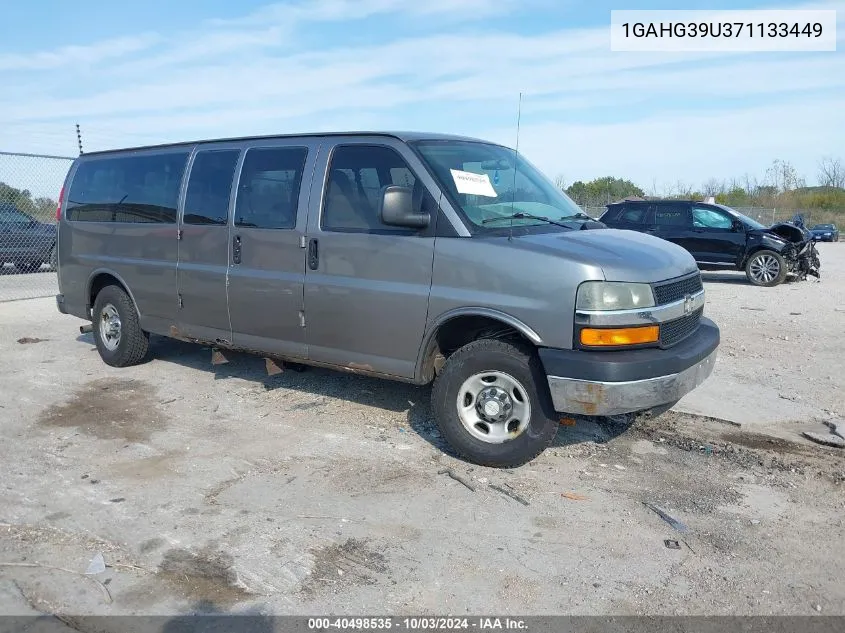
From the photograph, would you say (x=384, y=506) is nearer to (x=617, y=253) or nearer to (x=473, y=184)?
(x=617, y=253)

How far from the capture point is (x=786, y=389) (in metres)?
6.26

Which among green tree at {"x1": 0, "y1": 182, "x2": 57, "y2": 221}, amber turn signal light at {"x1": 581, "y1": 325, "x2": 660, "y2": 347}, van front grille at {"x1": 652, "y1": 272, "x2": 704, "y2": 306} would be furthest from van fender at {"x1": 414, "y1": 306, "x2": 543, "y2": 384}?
green tree at {"x1": 0, "y1": 182, "x2": 57, "y2": 221}

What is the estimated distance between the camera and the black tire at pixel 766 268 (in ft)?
45.9

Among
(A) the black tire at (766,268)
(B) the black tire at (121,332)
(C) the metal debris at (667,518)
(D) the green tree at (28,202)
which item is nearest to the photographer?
(C) the metal debris at (667,518)

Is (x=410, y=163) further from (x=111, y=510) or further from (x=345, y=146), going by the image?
(x=111, y=510)

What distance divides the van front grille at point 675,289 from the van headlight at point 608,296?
0.18 metres

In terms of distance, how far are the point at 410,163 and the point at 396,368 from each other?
140cm

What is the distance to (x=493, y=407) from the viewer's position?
172 inches

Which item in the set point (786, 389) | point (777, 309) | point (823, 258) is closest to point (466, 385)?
point (786, 389)

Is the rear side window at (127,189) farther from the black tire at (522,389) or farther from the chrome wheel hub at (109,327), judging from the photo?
the black tire at (522,389)

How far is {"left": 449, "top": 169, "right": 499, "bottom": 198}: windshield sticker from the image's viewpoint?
4620mm

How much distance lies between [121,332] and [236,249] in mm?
2081

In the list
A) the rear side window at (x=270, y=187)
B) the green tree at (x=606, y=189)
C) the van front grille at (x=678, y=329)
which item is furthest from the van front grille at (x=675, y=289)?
the green tree at (x=606, y=189)

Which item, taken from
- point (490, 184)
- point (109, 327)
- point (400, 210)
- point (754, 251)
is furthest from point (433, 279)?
point (754, 251)
